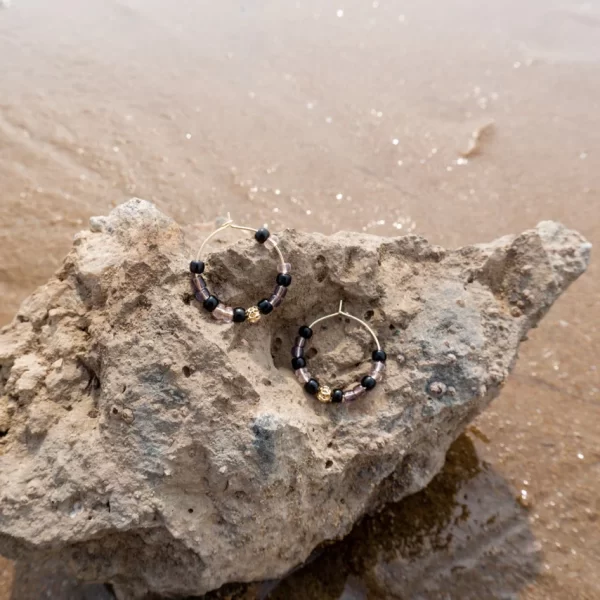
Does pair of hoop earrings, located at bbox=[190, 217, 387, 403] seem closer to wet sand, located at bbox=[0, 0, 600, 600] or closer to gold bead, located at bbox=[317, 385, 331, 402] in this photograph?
gold bead, located at bbox=[317, 385, 331, 402]

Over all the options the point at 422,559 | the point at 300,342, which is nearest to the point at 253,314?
the point at 300,342

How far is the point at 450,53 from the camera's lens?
496cm

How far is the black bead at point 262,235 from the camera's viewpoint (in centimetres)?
189

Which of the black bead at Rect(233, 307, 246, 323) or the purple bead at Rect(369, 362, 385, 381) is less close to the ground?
the black bead at Rect(233, 307, 246, 323)

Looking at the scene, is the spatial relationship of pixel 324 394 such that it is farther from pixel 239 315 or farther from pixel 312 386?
pixel 239 315

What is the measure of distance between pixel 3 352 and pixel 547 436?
2.55 meters

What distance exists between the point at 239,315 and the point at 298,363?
12.1 inches

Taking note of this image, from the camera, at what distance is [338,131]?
437 centimetres

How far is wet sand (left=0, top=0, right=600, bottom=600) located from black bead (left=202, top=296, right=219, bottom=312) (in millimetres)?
1747

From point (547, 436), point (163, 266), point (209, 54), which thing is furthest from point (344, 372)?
point (209, 54)

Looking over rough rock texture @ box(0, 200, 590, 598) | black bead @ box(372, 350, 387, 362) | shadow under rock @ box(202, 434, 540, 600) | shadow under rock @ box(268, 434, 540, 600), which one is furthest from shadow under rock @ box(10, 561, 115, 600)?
black bead @ box(372, 350, 387, 362)

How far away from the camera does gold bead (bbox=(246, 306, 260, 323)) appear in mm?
1923

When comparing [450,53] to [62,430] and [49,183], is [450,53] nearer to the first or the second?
[49,183]

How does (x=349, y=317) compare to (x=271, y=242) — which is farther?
(x=349, y=317)
